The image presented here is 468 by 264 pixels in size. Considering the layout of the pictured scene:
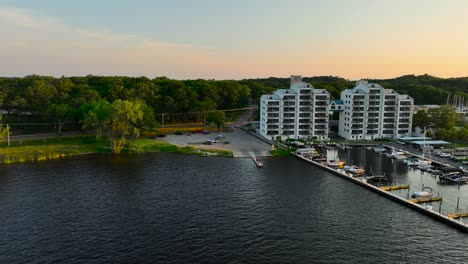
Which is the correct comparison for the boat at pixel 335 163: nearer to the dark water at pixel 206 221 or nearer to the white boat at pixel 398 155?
the dark water at pixel 206 221

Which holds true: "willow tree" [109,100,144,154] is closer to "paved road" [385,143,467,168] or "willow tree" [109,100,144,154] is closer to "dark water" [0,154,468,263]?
"dark water" [0,154,468,263]

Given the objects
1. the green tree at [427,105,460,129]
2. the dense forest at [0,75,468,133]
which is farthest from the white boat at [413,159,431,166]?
the dense forest at [0,75,468,133]

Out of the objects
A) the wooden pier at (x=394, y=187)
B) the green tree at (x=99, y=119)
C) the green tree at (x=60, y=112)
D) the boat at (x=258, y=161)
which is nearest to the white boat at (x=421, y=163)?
the wooden pier at (x=394, y=187)

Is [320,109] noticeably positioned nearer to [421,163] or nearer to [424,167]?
[421,163]

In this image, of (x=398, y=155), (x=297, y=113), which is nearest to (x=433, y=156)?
(x=398, y=155)

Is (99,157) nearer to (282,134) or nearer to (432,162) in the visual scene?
(282,134)
